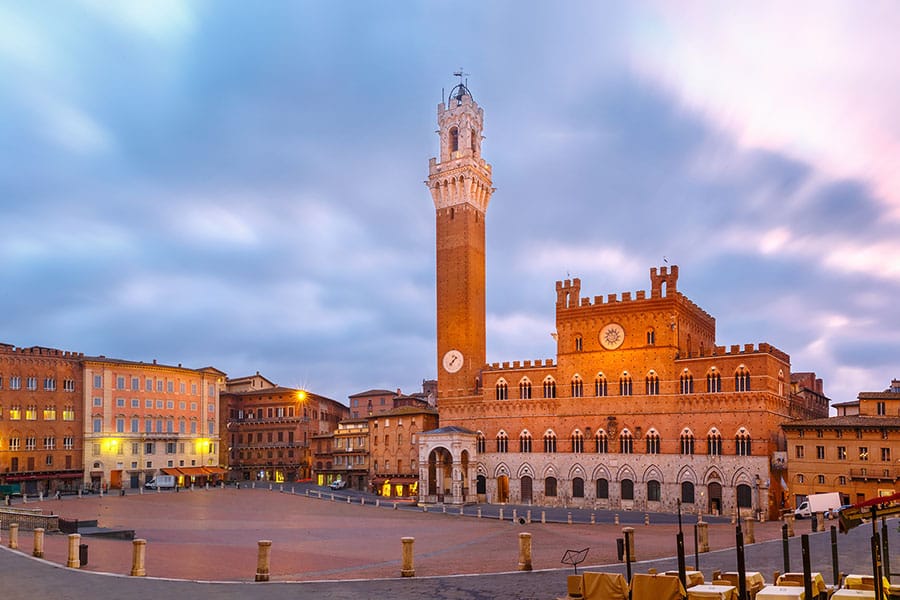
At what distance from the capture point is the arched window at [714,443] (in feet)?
183

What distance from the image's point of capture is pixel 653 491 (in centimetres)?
5822

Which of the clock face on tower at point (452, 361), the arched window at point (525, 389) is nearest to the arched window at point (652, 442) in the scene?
the arched window at point (525, 389)

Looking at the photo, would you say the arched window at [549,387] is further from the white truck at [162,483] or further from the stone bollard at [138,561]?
the stone bollard at [138,561]

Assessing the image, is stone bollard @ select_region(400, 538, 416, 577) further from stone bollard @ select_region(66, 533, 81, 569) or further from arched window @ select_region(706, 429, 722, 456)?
arched window @ select_region(706, 429, 722, 456)

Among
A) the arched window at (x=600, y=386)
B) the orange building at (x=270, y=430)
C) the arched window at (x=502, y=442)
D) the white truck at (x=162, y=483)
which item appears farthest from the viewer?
the orange building at (x=270, y=430)

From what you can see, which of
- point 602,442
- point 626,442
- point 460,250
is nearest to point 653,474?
point 626,442

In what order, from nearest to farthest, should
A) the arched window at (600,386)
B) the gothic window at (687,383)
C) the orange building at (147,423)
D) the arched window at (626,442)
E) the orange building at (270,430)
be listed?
the gothic window at (687,383), the arched window at (626,442), the arched window at (600,386), the orange building at (147,423), the orange building at (270,430)

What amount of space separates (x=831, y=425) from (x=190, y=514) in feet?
137

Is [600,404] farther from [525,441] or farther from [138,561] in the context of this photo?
[138,561]

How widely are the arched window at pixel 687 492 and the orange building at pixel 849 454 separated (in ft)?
21.6

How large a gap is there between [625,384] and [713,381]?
6.77 meters

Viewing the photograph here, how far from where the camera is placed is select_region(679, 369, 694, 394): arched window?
57.6 metres

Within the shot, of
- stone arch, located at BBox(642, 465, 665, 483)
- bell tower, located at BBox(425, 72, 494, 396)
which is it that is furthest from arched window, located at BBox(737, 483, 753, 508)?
bell tower, located at BBox(425, 72, 494, 396)

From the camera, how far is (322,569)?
2617cm
